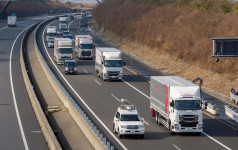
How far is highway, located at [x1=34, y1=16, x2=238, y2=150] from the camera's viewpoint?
33.4 meters

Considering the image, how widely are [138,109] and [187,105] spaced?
9.66 metres

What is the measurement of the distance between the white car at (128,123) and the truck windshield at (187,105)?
252 centimetres

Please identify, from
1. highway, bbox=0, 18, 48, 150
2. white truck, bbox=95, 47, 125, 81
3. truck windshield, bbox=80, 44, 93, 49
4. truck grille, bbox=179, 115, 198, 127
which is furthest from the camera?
truck windshield, bbox=80, 44, 93, 49

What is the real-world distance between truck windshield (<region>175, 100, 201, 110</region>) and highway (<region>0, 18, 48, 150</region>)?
885cm

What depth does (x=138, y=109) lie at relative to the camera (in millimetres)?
44250

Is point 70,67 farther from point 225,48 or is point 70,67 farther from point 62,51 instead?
point 225,48

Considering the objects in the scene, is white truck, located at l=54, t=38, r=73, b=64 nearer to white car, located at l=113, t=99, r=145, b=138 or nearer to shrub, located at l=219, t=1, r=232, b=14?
shrub, located at l=219, t=1, r=232, b=14

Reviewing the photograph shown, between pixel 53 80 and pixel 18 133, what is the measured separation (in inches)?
678

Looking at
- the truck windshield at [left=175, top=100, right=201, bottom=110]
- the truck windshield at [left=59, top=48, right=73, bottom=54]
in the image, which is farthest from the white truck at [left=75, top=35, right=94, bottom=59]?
the truck windshield at [left=175, top=100, right=201, bottom=110]

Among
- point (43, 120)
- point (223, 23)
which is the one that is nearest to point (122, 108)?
point (43, 120)

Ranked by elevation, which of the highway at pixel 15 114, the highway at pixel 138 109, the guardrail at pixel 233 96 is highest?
the guardrail at pixel 233 96

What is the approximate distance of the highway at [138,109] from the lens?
1314 inches

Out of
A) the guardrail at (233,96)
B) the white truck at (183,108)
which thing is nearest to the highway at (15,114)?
the white truck at (183,108)

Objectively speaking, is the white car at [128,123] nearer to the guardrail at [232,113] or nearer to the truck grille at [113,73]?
the guardrail at [232,113]
